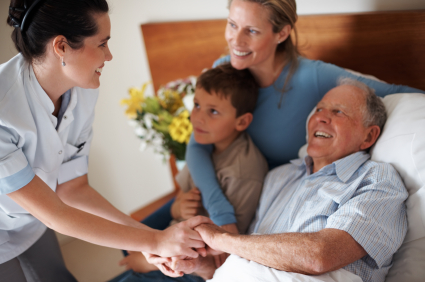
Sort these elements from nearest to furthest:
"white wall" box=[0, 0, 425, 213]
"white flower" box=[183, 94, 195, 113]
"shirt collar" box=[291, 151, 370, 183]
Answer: "shirt collar" box=[291, 151, 370, 183] < "white flower" box=[183, 94, 195, 113] < "white wall" box=[0, 0, 425, 213]

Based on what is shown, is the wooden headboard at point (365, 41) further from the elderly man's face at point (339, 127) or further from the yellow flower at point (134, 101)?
the yellow flower at point (134, 101)

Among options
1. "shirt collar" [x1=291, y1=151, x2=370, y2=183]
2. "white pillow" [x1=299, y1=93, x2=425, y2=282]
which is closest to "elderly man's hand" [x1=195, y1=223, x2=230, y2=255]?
"shirt collar" [x1=291, y1=151, x2=370, y2=183]

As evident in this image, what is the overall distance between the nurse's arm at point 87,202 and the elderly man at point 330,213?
22cm

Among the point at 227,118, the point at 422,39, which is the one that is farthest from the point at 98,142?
the point at 422,39

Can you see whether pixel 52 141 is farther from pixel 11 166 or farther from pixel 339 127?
pixel 339 127

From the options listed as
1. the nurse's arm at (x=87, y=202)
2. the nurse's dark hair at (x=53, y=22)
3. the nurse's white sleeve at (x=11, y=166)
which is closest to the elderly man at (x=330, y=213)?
the nurse's arm at (x=87, y=202)

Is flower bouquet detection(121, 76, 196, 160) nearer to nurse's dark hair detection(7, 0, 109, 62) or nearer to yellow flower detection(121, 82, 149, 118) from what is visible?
yellow flower detection(121, 82, 149, 118)

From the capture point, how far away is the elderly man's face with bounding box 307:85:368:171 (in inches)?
52.4

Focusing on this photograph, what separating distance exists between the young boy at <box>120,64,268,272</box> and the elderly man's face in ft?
1.07

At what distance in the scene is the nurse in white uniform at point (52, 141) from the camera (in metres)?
1.02

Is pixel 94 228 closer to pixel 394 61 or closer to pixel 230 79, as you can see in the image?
pixel 230 79

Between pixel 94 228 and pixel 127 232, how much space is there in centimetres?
12

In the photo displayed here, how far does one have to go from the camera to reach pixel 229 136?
5.58 feet

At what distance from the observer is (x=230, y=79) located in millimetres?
1593
